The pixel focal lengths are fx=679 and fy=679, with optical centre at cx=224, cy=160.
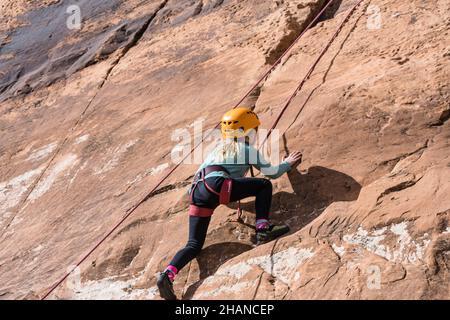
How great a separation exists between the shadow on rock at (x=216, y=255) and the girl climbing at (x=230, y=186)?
0.15 meters

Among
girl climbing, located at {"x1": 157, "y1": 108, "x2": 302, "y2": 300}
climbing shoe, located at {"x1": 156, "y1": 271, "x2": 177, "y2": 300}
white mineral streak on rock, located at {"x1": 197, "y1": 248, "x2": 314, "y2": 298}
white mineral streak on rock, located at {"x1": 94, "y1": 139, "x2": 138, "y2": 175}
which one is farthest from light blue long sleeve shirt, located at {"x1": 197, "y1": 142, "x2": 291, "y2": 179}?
white mineral streak on rock, located at {"x1": 94, "y1": 139, "x2": 138, "y2": 175}

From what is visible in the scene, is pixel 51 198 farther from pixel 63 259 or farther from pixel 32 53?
pixel 32 53

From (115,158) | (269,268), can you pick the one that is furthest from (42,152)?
(269,268)

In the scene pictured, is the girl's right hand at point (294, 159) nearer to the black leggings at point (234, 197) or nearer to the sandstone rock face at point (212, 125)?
the sandstone rock face at point (212, 125)

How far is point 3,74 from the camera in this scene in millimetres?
8859

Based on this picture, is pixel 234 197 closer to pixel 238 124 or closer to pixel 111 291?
pixel 238 124

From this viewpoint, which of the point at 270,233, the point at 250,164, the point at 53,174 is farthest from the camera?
the point at 53,174

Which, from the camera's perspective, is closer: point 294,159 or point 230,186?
point 230,186

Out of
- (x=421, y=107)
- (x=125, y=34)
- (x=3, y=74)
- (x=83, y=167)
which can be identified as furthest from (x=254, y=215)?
(x=3, y=74)

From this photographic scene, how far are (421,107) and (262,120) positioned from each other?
1.43 m

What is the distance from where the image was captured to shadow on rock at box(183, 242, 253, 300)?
507 cm

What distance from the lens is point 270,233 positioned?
5.00 m

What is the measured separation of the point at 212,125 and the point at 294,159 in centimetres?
126

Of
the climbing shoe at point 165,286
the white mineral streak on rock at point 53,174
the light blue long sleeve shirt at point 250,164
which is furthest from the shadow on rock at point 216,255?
the white mineral streak on rock at point 53,174
